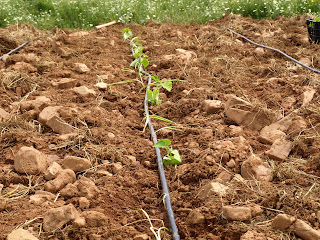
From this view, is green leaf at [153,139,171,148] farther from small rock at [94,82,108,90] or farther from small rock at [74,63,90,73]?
small rock at [74,63,90,73]

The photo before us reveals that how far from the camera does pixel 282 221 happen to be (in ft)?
6.43

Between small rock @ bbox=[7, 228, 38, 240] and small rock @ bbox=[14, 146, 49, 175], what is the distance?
0.62 m

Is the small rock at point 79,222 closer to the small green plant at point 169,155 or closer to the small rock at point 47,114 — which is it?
the small green plant at point 169,155

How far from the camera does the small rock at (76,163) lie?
259 cm

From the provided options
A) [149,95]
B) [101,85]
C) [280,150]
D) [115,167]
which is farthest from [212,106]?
[101,85]

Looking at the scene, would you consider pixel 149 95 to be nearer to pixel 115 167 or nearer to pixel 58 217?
pixel 115 167

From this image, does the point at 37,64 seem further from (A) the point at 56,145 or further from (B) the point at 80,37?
(A) the point at 56,145

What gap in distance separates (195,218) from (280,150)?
2.84ft

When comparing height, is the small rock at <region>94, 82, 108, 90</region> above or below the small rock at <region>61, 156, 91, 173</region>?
below

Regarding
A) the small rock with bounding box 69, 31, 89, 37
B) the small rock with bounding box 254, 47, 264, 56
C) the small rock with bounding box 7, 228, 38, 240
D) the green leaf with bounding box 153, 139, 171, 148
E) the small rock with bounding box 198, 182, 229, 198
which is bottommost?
the small rock with bounding box 254, 47, 264, 56

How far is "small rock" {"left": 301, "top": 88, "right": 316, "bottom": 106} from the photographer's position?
3.26m

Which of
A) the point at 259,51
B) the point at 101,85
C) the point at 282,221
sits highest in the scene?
the point at 282,221

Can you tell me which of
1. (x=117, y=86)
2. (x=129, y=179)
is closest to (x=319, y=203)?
(x=129, y=179)

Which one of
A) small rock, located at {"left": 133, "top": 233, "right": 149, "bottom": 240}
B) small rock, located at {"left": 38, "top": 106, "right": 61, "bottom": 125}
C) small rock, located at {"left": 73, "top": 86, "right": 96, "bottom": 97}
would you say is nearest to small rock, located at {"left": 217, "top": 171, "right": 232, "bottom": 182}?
small rock, located at {"left": 133, "top": 233, "right": 149, "bottom": 240}
